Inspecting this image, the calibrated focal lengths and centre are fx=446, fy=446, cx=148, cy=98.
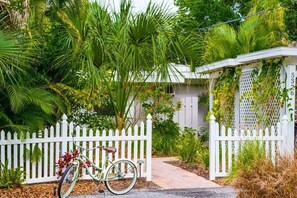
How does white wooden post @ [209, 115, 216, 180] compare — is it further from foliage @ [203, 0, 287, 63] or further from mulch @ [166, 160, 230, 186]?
foliage @ [203, 0, 287, 63]

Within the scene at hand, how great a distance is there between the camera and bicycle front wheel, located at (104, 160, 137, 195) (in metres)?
7.89

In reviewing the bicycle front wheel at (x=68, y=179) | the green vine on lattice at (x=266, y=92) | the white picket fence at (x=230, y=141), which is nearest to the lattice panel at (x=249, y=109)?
the green vine on lattice at (x=266, y=92)

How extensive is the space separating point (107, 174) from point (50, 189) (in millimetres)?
1061

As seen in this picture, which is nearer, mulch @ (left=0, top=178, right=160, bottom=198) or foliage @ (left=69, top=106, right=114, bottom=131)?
mulch @ (left=0, top=178, right=160, bottom=198)

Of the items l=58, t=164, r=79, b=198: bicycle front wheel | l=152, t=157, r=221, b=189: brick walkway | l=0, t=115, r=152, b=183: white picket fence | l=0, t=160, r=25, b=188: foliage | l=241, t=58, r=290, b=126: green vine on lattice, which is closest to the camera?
l=58, t=164, r=79, b=198: bicycle front wheel

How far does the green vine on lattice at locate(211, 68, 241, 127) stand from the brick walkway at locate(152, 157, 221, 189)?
10.2 feet

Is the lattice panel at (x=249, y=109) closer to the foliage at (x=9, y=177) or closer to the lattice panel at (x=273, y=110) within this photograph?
the lattice panel at (x=273, y=110)

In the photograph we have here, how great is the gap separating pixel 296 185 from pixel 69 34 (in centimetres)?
510

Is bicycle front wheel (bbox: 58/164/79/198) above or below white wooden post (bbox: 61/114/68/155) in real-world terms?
below

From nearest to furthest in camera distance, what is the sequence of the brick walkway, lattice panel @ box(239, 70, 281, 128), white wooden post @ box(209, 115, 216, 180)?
the brick walkway, white wooden post @ box(209, 115, 216, 180), lattice panel @ box(239, 70, 281, 128)

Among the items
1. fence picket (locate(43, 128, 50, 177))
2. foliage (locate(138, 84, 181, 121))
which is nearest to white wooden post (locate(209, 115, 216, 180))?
fence picket (locate(43, 128, 50, 177))

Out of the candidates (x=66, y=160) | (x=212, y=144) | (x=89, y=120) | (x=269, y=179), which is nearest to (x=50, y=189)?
(x=66, y=160)

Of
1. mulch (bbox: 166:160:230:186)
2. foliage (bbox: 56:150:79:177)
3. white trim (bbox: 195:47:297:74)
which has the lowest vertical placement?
mulch (bbox: 166:160:230:186)

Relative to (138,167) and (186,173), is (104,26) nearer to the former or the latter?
(138,167)
